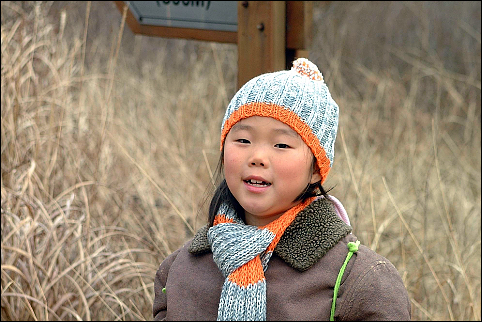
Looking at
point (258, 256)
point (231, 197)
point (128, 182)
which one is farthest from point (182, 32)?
point (258, 256)

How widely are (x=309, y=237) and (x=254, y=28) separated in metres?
1.50

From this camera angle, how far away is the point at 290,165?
1.64 meters

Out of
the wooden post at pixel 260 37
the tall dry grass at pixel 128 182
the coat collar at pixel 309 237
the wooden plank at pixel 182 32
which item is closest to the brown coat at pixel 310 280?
the coat collar at pixel 309 237

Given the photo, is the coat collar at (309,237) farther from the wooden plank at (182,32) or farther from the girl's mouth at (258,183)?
the wooden plank at (182,32)

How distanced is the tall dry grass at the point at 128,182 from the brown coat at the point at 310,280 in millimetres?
708

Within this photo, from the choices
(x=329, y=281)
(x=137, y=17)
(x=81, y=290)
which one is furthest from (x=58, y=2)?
(x=329, y=281)

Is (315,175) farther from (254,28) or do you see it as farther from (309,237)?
(254,28)

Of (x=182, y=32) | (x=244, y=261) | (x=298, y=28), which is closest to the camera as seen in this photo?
(x=244, y=261)

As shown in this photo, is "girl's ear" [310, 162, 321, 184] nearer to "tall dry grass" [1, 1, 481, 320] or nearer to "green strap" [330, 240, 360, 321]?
"green strap" [330, 240, 360, 321]

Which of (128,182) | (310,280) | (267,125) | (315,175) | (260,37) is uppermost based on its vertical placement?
(260,37)

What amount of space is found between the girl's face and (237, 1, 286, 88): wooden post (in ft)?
3.97

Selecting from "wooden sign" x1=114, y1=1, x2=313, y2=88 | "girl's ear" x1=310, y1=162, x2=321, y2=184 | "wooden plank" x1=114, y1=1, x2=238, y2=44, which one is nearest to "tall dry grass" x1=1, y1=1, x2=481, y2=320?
"wooden plank" x1=114, y1=1, x2=238, y2=44

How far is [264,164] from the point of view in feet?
5.31

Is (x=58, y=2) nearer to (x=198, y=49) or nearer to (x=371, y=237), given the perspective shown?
(x=198, y=49)
